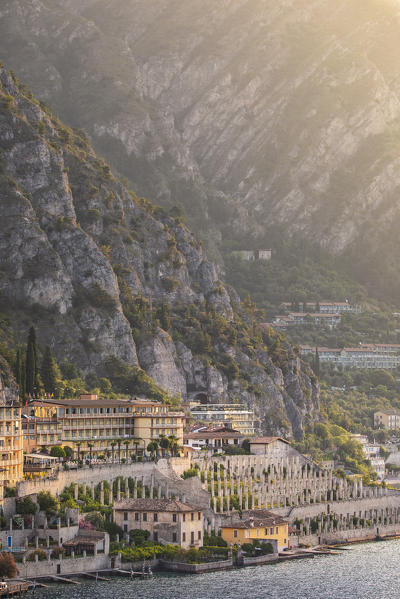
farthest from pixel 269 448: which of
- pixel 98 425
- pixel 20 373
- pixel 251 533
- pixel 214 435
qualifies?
pixel 251 533

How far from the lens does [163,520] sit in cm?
14088

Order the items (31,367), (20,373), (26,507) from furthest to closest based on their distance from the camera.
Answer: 1. (31,367)
2. (20,373)
3. (26,507)

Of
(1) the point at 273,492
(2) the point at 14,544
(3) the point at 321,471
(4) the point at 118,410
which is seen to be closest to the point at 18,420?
(2) the point at 14,544

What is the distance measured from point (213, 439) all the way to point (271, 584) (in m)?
53.1

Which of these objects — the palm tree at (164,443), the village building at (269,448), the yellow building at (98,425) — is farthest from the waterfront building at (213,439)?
the palm tree at (164,443)

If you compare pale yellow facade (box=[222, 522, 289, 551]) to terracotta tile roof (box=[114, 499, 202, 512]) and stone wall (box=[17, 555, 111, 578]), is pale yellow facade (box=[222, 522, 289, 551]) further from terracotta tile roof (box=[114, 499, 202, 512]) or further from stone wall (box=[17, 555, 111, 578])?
stone wall (box=[17, 555, 111, 578])

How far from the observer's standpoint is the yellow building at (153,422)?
6644 inches

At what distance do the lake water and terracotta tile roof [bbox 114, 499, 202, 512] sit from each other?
28.2 ft

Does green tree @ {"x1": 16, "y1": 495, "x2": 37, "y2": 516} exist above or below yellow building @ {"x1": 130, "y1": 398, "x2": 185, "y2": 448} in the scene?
below

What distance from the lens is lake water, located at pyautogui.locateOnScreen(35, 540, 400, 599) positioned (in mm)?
121500

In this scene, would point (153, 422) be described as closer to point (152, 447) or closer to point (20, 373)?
point (152, 447)

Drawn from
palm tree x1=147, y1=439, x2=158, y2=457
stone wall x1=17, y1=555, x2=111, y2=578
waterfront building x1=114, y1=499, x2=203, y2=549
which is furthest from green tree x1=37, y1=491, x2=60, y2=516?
palm tree x1=147, y1=439, x2=158, y2=457

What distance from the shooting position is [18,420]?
463 ft

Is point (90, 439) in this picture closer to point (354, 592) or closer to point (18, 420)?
point (18, 420)
